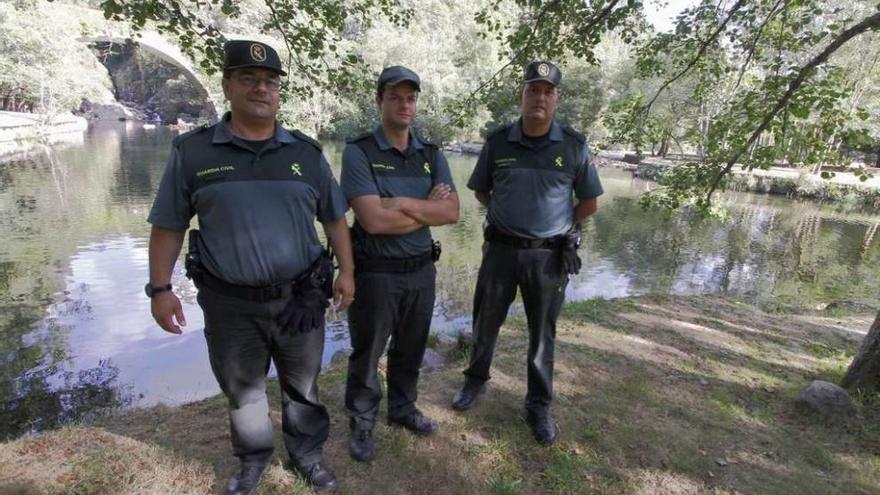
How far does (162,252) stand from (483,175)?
1.99 m

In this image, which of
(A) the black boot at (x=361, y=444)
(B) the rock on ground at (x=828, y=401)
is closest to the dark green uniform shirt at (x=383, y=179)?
(A) the black boot at (x=361, y=444)

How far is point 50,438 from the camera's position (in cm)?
310

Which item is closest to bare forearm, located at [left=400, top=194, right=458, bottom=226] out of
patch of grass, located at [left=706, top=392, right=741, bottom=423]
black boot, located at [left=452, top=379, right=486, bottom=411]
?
black boot, located at [left=452, top=379, right=486, bottom=411]

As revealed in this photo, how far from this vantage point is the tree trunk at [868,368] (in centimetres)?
389

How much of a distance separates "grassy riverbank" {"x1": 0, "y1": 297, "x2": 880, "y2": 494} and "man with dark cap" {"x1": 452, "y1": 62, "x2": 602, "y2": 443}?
36cm

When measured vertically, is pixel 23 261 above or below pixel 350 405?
below

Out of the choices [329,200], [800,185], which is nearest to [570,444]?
[329,200]

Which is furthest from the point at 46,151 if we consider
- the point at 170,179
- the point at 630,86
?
the point at 630,86

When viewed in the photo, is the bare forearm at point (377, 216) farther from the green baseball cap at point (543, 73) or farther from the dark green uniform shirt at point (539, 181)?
the green baseball cap at point (543, 73)

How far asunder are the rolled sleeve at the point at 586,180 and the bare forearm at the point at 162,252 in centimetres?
231

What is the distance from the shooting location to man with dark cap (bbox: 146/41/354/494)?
221cm

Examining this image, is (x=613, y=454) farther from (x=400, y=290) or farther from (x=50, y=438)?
(x=50, y=438)

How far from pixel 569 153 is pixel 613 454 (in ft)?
6.51

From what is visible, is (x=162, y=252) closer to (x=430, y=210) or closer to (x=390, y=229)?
(x=390, y=229)
